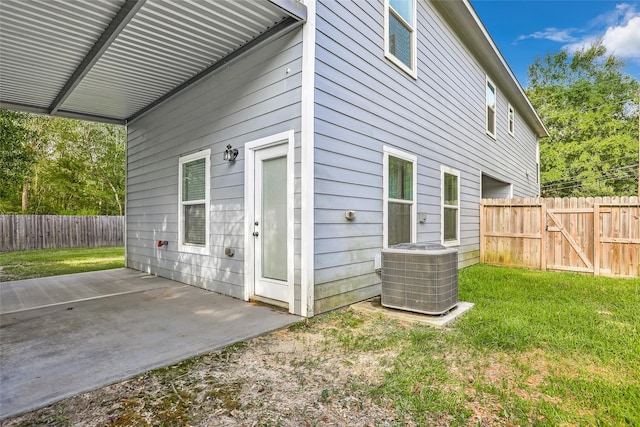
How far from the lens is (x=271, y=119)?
12.5 feet

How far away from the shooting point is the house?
11.3ft

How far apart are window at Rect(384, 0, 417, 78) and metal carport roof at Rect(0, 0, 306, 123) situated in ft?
5.99

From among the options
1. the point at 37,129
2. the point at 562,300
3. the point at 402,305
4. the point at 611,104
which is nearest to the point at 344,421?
the point at 402,305

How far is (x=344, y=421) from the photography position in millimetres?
1702

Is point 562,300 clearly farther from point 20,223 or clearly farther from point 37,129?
point 37,129

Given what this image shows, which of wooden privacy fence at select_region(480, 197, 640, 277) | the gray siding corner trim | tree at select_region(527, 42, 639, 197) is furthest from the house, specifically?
tree at select_region(527, 42, 639, 197)

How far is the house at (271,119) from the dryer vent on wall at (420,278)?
1.74ft

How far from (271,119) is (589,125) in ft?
73.1

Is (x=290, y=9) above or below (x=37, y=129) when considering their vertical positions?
below

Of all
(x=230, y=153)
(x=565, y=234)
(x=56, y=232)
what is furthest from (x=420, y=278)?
(x=56, y=232)

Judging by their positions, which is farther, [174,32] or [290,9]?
[174,32]

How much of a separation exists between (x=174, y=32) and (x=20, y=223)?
11.7m

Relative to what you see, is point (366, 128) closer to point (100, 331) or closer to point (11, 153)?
point (100, 331)

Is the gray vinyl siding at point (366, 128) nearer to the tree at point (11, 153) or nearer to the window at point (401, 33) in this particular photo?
the window at point (401, 33)
